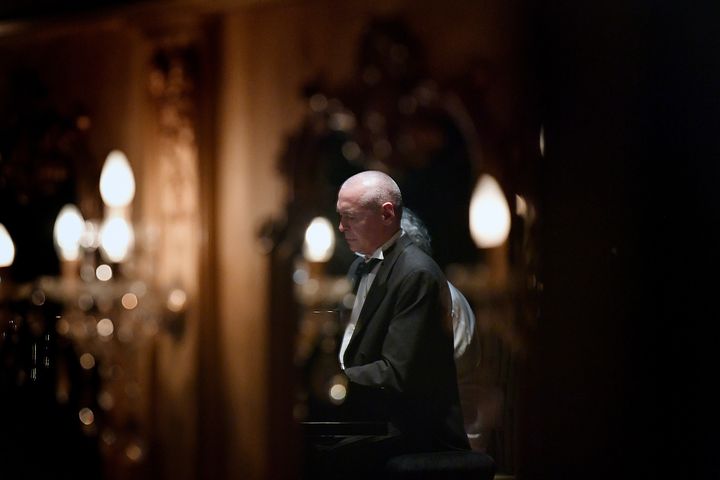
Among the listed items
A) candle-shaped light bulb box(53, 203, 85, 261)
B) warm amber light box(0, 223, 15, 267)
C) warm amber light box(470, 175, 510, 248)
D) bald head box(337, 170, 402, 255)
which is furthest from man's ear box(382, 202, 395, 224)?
warm amber light box(0, 223, 15, 267)

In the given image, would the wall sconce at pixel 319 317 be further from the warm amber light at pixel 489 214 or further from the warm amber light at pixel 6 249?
the warm amber light at pixel 6 249

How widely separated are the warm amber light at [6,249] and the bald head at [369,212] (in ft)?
4.48

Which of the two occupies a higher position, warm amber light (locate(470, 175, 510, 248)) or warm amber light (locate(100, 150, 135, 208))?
warm amber light (locate(100, 150, 135, 208))

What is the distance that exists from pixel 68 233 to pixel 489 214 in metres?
1.34

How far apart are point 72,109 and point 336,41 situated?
89 centimetres

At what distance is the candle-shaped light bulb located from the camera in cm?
237

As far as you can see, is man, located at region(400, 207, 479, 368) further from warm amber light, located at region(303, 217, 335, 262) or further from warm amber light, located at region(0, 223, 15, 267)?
warm amber light, located at region(0, 223, 15, 267)

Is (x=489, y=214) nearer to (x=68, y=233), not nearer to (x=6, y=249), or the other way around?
(x=68, y=233)

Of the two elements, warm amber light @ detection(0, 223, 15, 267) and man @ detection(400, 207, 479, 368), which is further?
warm amber light @ detection(0, 223, 15, 267)

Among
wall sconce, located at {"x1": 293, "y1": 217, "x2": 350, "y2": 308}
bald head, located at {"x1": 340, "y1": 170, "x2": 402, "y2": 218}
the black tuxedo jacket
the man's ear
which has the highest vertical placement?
bald head, located at {"x1": 340, "y1": 170, "x2": 402, "y2": 218}

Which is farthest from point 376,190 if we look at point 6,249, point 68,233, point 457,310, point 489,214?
point 6,249

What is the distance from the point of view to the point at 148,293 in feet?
7.70

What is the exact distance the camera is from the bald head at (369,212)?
54.1 inches

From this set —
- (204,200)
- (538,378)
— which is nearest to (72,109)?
(204,200)
